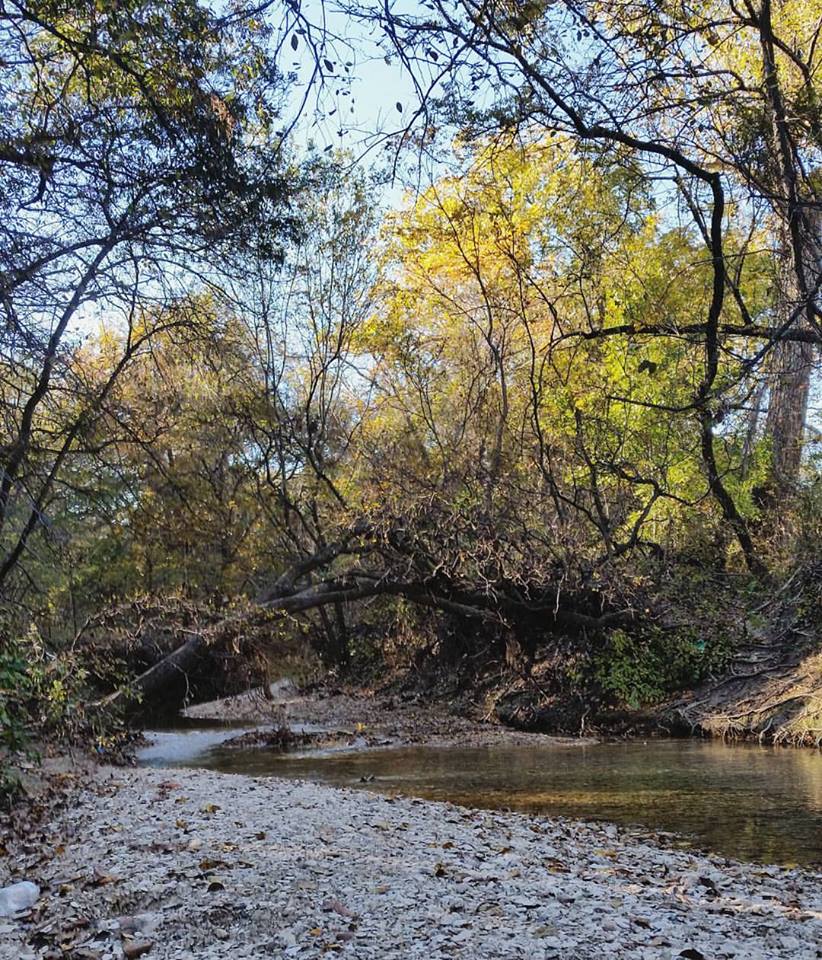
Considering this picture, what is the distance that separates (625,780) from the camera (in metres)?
9.45

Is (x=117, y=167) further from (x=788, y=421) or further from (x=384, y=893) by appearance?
(x=788, y=421)

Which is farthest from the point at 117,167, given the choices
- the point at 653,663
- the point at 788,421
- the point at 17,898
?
the point at 788,421

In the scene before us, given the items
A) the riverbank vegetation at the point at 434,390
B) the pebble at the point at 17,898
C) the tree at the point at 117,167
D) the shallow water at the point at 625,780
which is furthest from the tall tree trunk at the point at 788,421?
the pebble at the point at 17,898

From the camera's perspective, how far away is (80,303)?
8555 millimetres

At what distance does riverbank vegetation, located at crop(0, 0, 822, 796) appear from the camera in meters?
7.42

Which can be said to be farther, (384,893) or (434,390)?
(434,390)

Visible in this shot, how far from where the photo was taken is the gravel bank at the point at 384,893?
13.3 ft

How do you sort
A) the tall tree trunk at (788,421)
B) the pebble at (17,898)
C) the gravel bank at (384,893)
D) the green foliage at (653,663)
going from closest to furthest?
the gravel bank at (384,893), the pebble at (17,898), the green foliage at (653,663), the tall tree trunk at (788,421)

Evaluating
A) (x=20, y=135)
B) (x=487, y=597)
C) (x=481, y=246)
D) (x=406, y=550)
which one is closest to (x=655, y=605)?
(x=487, y=597)

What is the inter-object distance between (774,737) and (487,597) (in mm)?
5441

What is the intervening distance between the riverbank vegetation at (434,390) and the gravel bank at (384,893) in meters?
2.76

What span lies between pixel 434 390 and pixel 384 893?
17.0 m

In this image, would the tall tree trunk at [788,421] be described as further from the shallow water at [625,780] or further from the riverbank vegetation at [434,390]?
the shallow water at [625,780]

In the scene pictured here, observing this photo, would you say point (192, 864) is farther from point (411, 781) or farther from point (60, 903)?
point (411, 781)
